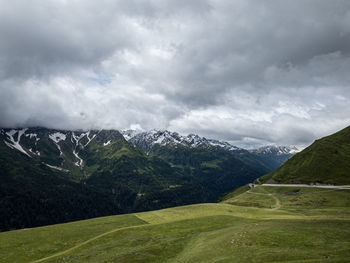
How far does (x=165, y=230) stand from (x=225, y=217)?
972 inches

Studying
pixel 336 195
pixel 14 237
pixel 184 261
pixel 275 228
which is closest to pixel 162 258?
pixel 184 261

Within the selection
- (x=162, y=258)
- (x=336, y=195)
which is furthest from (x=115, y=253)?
(x=336, y=195)

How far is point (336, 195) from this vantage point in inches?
5664

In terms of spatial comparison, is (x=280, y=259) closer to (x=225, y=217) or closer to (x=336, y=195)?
(x=225, y=217)

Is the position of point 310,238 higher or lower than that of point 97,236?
higher

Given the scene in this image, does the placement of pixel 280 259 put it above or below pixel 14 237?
above

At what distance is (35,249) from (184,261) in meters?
47.3

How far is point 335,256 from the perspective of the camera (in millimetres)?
34719

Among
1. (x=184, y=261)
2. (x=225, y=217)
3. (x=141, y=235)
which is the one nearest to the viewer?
(x=184, y=261)

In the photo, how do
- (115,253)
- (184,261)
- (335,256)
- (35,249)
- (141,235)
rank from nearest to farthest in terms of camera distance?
(335,256)
(184,261)
(115,253)
(35,249)
(141,235)

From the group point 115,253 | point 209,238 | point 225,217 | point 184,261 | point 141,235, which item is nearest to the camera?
point 184,261

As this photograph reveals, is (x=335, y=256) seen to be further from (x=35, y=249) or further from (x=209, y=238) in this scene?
(x=35, y=249)

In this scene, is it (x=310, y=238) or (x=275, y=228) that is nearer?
(x=310, y=238)

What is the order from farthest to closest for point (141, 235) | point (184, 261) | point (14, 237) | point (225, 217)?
point (225, 217)
point (14, 237)
point (141, 235)
point (184, 261)
